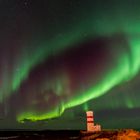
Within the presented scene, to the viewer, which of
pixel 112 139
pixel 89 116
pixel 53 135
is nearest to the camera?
pixel 112 139

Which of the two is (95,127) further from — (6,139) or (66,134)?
(6,139)

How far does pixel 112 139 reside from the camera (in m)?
18.6

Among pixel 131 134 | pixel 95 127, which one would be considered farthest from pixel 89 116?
pixel 131 134

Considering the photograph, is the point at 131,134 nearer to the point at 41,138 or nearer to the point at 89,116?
the point at 89,116

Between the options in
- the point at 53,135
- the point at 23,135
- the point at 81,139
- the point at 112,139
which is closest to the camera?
Result: the point at 112,139

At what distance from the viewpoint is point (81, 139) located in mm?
20141

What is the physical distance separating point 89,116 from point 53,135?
300 centimetres

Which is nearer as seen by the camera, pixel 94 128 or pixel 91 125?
pixel 94 128

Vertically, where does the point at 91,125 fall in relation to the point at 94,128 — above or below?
above

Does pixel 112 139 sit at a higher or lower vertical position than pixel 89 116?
lower

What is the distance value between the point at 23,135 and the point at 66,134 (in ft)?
10.9

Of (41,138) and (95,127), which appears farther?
(41,138)

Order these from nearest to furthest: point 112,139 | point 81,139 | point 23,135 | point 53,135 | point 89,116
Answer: point 112,139 → point 81,139 → point 89,116 → point 53,135 → point 23,135

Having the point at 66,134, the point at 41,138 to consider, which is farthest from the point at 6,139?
the point at 66,134
